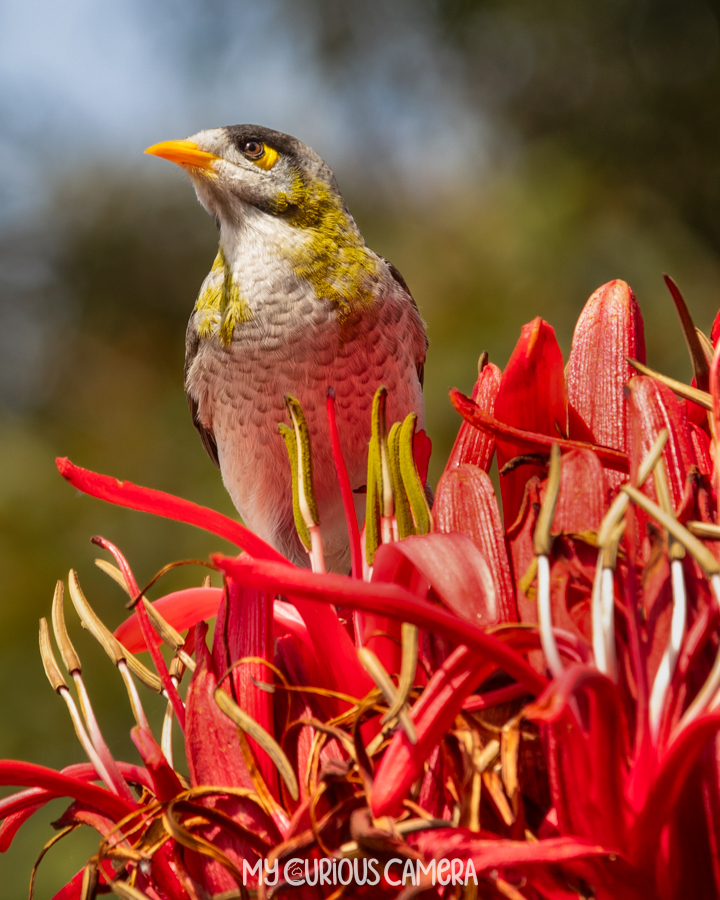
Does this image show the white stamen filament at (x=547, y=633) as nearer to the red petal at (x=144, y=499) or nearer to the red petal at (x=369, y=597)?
the red petal at (x=369, y=597)

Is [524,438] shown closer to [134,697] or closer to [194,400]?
[134,697]

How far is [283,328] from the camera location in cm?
225

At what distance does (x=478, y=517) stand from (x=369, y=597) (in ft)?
0.82

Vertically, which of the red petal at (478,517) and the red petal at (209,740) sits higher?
the red petal at (478,517)

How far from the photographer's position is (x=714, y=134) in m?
5.41

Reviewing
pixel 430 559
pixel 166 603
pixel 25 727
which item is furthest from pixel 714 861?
pixel 25 727

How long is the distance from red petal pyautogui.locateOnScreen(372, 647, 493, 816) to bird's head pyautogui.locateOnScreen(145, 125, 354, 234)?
1806mm

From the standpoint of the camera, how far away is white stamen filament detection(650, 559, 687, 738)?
73cm

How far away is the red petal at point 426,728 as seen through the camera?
0.74 meters

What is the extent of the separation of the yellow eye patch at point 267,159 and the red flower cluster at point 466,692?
1610 mm

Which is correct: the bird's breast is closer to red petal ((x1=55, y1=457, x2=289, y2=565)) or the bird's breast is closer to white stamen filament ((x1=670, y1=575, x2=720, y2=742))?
red petal ((x1=55, y1=457, x2=289, y2=565))

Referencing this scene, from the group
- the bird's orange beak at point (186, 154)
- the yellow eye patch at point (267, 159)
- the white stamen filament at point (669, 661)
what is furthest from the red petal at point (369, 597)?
the yellow eye patch at point (267, 159)

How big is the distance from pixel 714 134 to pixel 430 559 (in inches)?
208

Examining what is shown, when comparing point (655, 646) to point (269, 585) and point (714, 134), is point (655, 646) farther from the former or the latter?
point (714, 134)
